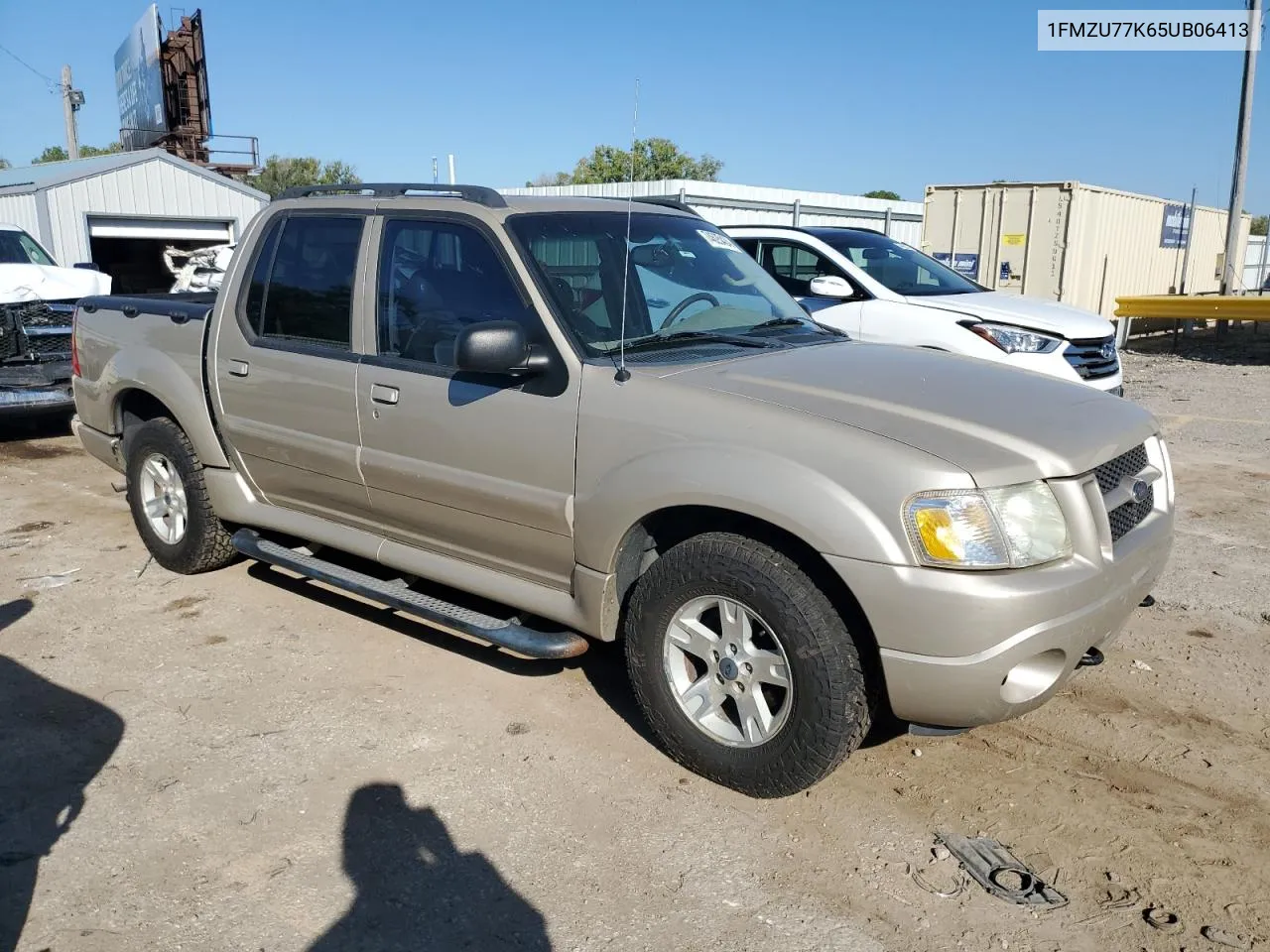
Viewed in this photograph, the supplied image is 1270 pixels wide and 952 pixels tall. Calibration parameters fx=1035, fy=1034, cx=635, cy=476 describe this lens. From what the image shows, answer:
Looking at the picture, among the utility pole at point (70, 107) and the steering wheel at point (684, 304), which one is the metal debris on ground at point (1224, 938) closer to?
the steering wheel at point (684, 304)

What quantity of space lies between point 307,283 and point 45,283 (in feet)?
21.7

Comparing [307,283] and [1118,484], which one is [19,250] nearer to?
[307,283]

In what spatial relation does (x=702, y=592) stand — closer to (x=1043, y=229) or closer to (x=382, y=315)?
(x=382, y=315)

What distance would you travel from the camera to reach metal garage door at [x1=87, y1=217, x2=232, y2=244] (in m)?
21.4

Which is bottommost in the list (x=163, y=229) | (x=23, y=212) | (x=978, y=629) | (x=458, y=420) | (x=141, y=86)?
(x=978, y=629)

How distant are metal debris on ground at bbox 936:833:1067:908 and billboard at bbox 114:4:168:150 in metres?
35.2

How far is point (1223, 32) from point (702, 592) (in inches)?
806

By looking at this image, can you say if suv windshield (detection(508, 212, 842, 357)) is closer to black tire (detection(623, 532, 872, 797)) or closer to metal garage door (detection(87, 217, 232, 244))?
black tire (detection(623, 532, 872, 797))

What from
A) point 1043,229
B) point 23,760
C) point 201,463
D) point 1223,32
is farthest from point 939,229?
point 23,760

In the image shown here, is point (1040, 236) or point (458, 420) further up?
point (1040, 236)

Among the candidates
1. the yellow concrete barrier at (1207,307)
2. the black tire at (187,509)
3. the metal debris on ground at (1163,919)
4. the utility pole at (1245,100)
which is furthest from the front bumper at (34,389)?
the utility pole at (1245,100)

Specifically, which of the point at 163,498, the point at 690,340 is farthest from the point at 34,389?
the point at 690,340

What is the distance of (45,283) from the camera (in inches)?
385

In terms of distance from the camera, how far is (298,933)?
2.82 metres
